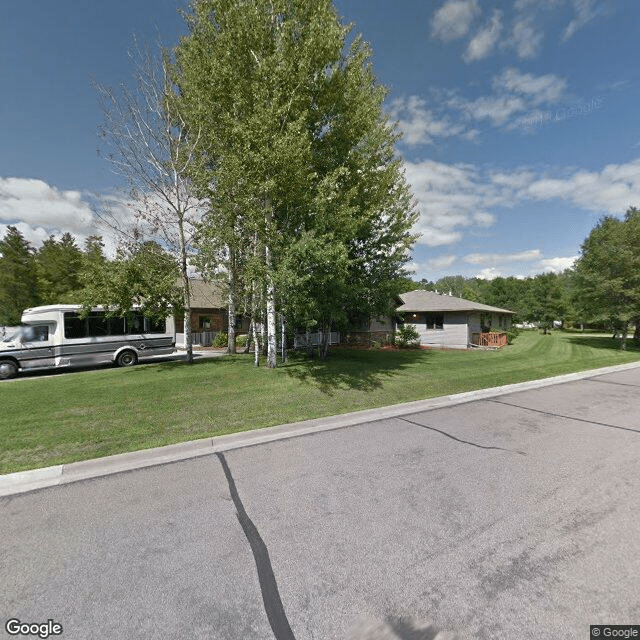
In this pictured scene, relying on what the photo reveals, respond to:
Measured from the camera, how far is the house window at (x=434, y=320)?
25877 millimetres

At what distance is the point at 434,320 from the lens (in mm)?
26219

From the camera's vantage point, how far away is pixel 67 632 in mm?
2273

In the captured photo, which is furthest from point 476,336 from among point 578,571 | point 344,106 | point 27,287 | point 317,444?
point 27,287

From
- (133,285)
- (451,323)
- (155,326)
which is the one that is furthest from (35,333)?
(451,323)

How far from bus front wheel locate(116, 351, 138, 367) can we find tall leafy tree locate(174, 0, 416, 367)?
774 cm

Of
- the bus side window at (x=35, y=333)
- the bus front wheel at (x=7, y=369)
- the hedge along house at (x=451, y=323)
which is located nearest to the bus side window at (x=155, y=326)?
the bus side window at (x=35, y=333)

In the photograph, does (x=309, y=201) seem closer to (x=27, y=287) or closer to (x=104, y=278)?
(x=104, y=278)

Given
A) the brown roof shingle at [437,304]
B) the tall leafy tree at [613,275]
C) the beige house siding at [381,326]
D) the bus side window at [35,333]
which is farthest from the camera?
the beige house siding at [381,326]

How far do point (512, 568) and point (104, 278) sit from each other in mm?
13573

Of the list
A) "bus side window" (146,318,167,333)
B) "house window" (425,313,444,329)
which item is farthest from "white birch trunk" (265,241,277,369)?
"house window" (425,313,444,329)

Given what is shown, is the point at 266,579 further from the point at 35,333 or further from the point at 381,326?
the point at 381,326

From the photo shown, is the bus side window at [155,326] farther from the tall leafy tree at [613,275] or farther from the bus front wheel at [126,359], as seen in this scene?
the tall leafy tree at [613,275]

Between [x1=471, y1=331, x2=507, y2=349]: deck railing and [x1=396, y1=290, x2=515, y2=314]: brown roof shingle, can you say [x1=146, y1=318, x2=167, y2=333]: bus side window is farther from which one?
[x1=471, y1=331, x2=507, y2=349]: deck railing

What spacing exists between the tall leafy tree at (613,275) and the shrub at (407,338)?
46.6 feet
